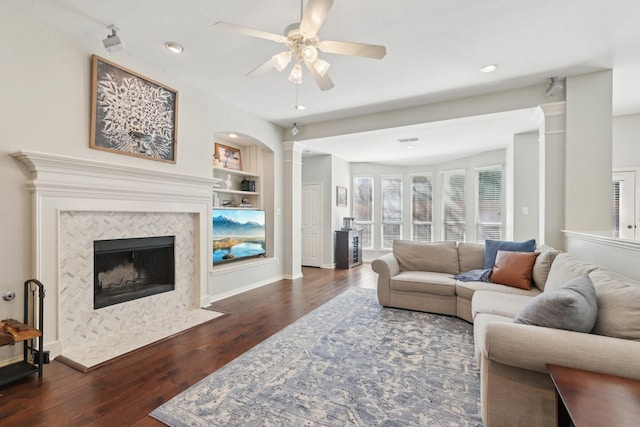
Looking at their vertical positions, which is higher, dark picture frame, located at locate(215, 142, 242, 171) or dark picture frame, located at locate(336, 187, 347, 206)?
dark picture frame, located at locate(215, 142, 242, 171)

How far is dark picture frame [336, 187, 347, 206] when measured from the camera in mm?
7005

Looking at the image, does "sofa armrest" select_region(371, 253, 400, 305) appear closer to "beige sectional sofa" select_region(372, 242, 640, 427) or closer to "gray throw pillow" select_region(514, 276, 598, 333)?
"beige sectional sofa" select_region(372, 242, 640, 427)

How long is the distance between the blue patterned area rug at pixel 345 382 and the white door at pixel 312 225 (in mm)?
3711

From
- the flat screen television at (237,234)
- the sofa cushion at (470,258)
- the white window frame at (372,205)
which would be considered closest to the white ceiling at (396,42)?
the flat screen television at (237,234)

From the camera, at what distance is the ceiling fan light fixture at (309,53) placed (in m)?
2.03

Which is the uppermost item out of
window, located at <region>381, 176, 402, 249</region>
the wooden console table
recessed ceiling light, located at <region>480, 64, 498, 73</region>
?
recessed ceiling light, located at <region>480, 64, 498, 73</region>

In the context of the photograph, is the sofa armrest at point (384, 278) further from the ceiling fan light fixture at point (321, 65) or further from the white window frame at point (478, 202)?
the white window frame at point (478, 202)

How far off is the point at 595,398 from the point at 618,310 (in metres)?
0.72

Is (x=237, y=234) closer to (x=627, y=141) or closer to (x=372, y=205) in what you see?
(x=372, y=205)

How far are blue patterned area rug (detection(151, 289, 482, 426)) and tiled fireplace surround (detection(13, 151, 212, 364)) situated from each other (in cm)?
146

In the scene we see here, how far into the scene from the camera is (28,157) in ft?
7.36

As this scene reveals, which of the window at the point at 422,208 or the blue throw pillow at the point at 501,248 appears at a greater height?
the window at the point at 422,208

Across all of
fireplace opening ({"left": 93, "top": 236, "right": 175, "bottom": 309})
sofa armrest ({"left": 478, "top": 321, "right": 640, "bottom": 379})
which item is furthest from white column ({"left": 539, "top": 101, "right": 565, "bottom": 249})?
fireplace opening ({"left": 93, "top": 236, "right": 175, "bottom": 309})

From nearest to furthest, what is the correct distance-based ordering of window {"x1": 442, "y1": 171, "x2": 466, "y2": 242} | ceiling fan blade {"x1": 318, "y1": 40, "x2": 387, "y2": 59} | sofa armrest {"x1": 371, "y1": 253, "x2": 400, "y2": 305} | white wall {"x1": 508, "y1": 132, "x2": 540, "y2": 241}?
ceiling fan blade {"x1": 318, "y1": 40, "x2": 387, "y2": 59} < sofa armrest {"x1": 371, "y1": 253, "x2": 400, "y2": 305} < white wall {"x1": 508, "y1": 132, "x2": 540, "y2": 241} < window {"x1": 442, "y1": 171, "x2": 466, "y2": 242}
